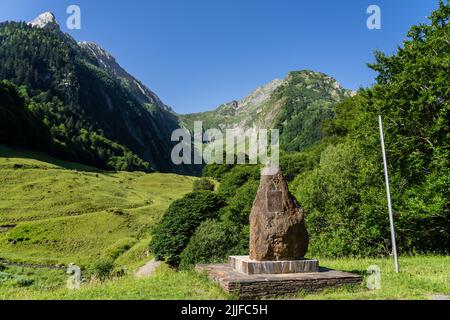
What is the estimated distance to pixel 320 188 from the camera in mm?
35250

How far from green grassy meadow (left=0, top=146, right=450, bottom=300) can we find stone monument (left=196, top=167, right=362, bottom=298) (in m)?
0.38

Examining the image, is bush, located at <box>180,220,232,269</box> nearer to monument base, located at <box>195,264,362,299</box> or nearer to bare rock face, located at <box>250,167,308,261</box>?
bare rock face, located at <box>250,167,308,261</box>

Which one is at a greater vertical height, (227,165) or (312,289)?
(227,165)

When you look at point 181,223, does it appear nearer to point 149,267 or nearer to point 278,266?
point 149,267

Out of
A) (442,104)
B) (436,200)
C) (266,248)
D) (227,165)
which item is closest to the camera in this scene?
(266,248)

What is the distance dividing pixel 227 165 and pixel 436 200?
97.4 meters

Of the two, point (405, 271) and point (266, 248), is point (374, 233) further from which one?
point (266, 248)

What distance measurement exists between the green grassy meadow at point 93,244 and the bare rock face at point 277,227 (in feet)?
7.08

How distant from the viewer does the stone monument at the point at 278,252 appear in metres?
11.3

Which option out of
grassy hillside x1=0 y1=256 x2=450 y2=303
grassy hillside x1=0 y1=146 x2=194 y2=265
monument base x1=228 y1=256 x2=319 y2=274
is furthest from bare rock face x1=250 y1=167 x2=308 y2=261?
grassy hillside x1=0 y1=146 x2=194 y2=265

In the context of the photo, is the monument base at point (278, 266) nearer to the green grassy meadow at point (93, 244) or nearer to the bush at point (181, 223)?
the green grassy meadow at point (93, 244)

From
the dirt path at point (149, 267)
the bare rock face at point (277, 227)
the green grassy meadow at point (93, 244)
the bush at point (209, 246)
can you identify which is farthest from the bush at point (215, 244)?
the bare rock face at point (277, 227)
